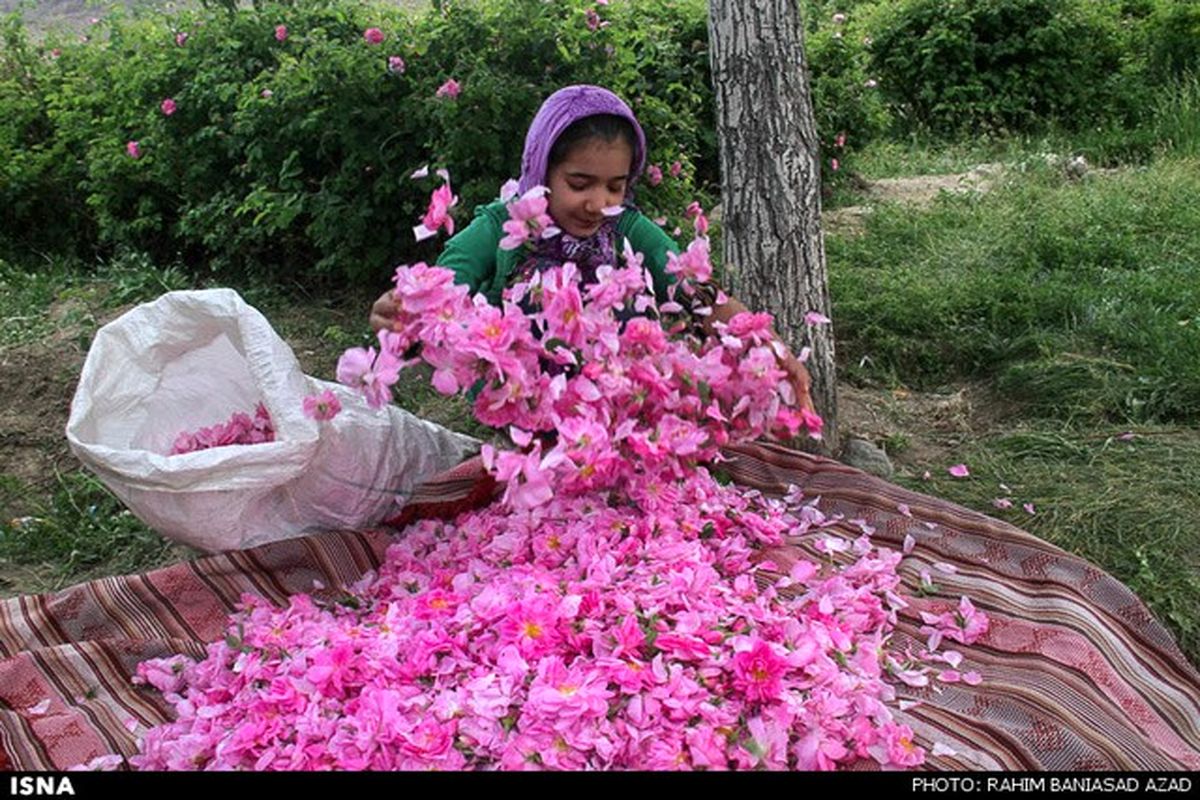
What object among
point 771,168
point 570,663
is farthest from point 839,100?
point 570,663

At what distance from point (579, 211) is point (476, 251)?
32 centimetres

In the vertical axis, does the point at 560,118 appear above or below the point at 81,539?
above

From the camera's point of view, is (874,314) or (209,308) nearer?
(209,308)

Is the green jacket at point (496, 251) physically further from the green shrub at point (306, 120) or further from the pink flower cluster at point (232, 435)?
the green shrub at point (306, 120)

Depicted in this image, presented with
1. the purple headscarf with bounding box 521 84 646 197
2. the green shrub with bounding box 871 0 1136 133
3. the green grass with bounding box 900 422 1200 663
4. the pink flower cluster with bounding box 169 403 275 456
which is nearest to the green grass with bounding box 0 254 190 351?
the pink flower cluster with bounding box 169 403 275 456

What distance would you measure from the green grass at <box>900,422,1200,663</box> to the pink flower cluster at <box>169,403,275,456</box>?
2023 mm

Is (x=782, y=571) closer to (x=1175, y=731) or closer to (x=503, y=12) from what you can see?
(x=1175, y=731)

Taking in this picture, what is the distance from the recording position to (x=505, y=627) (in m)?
2.22

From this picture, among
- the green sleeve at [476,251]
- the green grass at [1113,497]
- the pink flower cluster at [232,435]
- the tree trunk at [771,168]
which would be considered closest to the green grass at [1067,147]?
the green grass at [1113,497]

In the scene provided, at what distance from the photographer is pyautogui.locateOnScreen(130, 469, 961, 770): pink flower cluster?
77.5 inches

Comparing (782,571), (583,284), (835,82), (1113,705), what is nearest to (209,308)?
(583,284)

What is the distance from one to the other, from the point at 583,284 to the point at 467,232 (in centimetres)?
34

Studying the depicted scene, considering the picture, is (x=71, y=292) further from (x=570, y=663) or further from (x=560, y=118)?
(x=570, y=663)

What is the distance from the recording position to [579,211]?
9.23 ft
